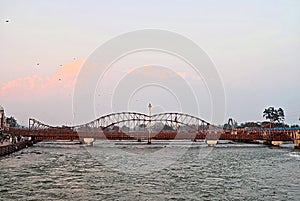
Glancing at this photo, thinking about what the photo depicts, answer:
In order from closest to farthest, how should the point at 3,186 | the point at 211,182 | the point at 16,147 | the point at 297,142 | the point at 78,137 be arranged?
1. the point at 3,186
2. the point at 211,182
3. the point at 16,147
4. the point at 297,142
5. the point at 78,137

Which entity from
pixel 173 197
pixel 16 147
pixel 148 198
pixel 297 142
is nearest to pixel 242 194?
pixel 173 197

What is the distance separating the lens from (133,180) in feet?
145

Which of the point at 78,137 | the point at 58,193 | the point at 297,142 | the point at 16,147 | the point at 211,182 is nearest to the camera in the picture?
the point at 58,193

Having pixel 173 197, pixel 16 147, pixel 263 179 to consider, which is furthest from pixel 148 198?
pixel 16 147

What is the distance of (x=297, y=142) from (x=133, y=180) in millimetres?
91738

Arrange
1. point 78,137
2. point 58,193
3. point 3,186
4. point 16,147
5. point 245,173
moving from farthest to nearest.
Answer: point 78,137 < point 16,147 < point 245,173 < point 3,186 < point 58,193

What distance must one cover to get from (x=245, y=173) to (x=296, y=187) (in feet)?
45.8

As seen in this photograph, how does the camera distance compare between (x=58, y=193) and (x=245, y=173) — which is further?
(x=245, y=173)

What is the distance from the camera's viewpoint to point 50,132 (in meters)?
155

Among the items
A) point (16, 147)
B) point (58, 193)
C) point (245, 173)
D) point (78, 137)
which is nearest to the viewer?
point (58, 193)

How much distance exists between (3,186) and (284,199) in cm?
2652

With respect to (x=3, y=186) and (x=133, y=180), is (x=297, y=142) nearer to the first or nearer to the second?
(x=133, y=180)

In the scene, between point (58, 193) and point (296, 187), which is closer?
point (58, 193)

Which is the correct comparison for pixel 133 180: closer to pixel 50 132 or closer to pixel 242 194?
pixel 242 194
